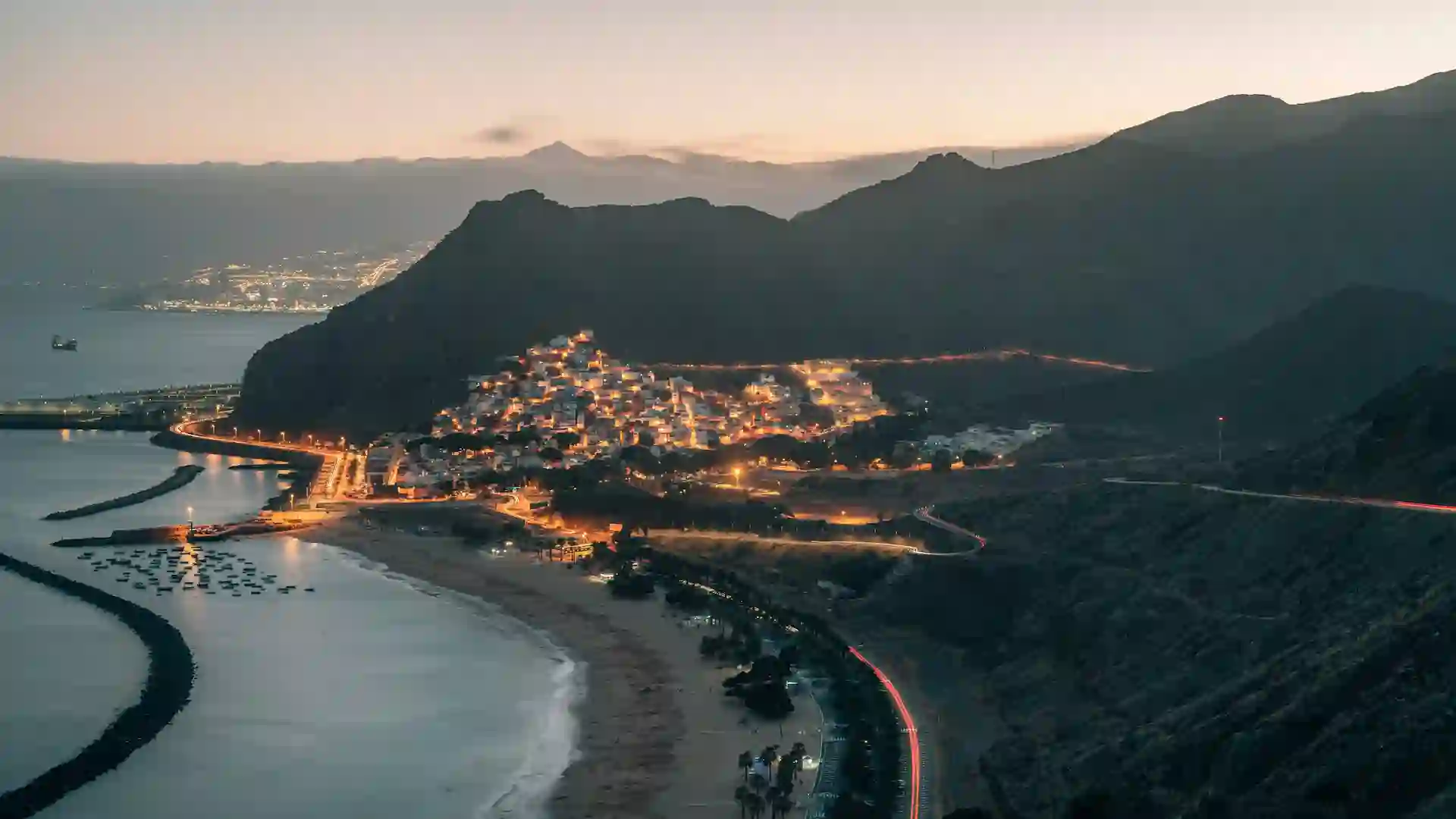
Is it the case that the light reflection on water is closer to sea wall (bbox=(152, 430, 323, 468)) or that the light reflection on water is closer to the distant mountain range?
sea wall (bbox=(152, 430, 323, 468))

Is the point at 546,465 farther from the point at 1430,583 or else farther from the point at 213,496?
the point at 1430,583

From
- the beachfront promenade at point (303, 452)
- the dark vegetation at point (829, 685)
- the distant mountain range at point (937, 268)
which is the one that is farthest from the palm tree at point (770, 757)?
the distant mountain range at point (937, 268)

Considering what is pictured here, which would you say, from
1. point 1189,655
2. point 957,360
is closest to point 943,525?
point 1189,655

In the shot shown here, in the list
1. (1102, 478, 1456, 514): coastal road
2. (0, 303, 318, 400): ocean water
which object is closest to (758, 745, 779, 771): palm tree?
(1102, 478, 1456, 514): coastal road

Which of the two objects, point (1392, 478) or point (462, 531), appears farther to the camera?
point (462, 531)

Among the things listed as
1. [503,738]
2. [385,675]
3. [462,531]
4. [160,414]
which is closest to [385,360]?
[160,414]

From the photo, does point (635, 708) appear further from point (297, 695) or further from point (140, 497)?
point (140, 497)
